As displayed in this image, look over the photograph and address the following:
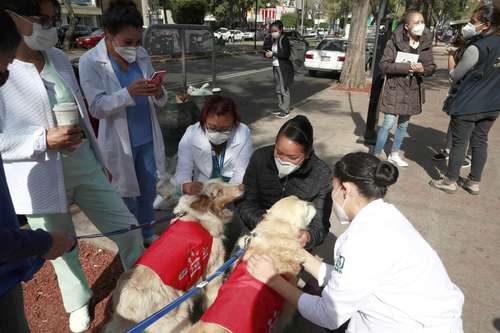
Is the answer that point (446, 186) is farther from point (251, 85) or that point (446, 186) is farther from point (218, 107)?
point (251, 85)

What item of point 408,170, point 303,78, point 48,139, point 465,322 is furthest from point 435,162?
point 303,78

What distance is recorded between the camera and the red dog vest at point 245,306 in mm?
1714

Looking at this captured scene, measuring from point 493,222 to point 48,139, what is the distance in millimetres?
4663

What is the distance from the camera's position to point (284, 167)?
2590 mm

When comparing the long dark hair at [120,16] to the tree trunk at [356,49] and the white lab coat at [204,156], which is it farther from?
the tree trunk at [356,49]

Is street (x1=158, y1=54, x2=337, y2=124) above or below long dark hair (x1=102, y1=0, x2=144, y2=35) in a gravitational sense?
below

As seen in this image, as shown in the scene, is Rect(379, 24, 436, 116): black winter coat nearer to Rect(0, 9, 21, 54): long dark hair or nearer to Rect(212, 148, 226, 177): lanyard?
Rect(212, 148, 226, 177): lanyard

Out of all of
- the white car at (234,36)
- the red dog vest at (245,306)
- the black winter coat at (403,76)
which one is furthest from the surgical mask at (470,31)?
the white car at (234,36)

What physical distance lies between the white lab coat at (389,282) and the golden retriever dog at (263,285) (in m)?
0.35

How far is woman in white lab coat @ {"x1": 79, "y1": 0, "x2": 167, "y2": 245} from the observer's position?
278 cm

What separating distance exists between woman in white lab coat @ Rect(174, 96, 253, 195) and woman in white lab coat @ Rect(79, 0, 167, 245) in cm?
34

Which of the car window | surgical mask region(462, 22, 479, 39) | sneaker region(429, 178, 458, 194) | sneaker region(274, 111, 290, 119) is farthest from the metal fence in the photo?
A: the car window

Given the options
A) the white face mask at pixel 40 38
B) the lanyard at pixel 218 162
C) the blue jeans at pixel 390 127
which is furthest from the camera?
the blue jeans at pixel 390 127

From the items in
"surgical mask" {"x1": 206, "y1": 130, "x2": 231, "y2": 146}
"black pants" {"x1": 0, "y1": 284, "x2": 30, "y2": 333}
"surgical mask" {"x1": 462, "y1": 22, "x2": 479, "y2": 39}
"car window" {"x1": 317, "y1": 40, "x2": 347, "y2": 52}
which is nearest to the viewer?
"black pants" {"x1": 0, "y1": 284, "x2": 30, "y2": 333}
